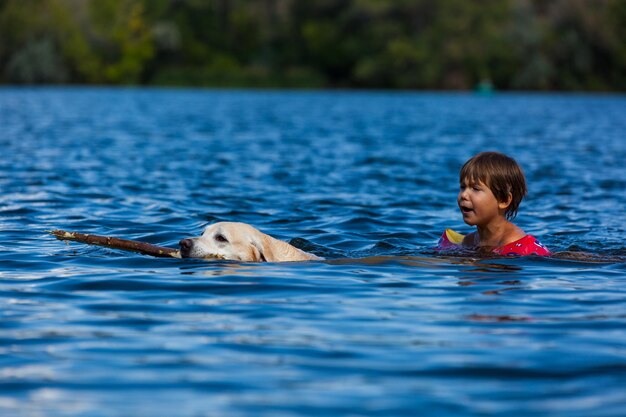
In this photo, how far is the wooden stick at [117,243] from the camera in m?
7.83

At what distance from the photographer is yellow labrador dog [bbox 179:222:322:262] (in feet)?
25.8

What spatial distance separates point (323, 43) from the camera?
88.3 metres

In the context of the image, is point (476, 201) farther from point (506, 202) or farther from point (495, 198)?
point (506, 202)

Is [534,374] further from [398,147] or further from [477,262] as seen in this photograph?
[398,147]

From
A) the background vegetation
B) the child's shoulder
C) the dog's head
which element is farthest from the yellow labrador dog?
the background vegetation

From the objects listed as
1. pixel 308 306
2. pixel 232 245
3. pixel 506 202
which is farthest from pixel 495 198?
pixel 308 306

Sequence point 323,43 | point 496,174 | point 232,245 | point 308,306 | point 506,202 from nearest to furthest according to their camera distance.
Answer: point 308,306
point 232,245
point 496,174
point 506,202
point 323,43

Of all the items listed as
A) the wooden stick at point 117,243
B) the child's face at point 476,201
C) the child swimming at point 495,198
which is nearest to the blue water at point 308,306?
the wooden stick at point 117,243

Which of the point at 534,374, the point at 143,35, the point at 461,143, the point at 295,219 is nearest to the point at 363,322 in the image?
the point at 534,374

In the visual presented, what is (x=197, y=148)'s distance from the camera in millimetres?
22438

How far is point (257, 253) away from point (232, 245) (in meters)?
0.21

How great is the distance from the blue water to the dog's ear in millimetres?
185

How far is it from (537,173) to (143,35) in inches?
3117

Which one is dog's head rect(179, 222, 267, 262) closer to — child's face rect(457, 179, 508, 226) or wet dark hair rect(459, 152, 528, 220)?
child's face rect(457, 179, 508, 226)
